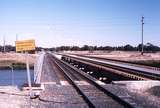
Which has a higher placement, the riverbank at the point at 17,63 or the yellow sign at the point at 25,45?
the yellow sign at the point at 25,45

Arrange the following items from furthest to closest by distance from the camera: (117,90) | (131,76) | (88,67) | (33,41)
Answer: (88,67), (131,76), (117,90), (33,41)

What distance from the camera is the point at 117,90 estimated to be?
2275 centimetres

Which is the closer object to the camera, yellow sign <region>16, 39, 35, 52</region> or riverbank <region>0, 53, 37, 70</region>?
yellow sign <region>16, 39, 35, 52</region>

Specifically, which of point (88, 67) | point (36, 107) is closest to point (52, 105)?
point (36, 107)

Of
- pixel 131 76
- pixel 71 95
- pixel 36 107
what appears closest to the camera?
pixel 36 107

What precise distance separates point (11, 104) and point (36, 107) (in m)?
1.27

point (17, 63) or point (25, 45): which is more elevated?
point (25, 45)

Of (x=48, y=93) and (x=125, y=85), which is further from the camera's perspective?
(x=125, y=85)

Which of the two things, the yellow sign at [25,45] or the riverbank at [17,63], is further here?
the riverbank at [17,63]

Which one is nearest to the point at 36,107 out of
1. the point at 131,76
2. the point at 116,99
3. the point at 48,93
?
the point at 116,99

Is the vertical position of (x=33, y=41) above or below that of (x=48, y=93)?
above

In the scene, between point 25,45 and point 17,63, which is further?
point 17,63

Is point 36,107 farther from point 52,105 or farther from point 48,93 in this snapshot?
point 48,93

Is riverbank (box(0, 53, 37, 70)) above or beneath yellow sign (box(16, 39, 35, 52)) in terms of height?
beneath
